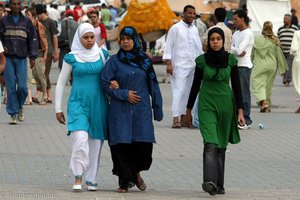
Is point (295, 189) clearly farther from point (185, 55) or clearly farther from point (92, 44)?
point (185, 55)

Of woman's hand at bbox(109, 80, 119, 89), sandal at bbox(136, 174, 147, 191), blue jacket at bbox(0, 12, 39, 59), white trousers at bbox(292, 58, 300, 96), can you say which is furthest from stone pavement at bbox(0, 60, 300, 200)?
white trousers at bbox(292, 58, 300, 96)

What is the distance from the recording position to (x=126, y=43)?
10.7 m

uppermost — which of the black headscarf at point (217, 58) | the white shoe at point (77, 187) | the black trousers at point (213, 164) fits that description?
the black headscarf at point (217, 58)

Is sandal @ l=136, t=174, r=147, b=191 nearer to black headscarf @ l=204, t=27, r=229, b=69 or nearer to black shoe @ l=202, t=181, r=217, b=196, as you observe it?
black shoe @ l=202, t=181, r=217, b=196

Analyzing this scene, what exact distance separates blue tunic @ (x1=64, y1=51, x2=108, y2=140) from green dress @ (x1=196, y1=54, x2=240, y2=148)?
37.1 inches

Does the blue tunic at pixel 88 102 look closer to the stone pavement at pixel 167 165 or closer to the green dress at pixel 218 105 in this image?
the stone pavement at pixel 167 165

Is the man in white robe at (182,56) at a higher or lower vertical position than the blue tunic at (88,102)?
lower

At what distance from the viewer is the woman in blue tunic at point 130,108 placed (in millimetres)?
10633

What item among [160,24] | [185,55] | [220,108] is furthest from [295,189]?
[160,24]

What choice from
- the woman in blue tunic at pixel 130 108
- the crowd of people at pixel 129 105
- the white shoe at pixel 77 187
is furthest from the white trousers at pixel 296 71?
the white shoe at pixel 77 187

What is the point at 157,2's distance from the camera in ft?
93.1

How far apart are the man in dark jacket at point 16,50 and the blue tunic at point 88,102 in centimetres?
588

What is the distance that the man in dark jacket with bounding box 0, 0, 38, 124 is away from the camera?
16.7 meters

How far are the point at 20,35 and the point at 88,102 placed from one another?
248 inches
